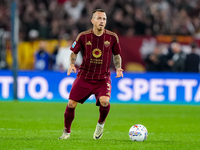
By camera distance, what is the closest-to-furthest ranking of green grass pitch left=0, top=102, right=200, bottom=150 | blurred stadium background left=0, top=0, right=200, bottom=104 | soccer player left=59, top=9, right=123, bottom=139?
green grass pitch left=0, top=102, right=200, bottom=150 < soccer player left=59, top=9, right=123, bottom=139 < blurred stadium background left=0, top=0, right=200, bottom=104

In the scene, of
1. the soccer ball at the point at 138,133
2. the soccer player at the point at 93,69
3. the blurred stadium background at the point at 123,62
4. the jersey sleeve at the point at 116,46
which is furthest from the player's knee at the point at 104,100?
the blurred stadium background at the point at 123,62

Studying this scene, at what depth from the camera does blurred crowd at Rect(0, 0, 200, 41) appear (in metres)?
17.8

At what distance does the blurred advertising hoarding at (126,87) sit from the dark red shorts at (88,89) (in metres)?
8.61

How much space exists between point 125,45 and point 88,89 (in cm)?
1018

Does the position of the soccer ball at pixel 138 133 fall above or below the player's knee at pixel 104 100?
below

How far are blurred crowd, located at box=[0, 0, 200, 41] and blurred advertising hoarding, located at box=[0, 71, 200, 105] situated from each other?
2048 mm

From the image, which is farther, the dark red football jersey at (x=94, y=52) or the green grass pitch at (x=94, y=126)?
the dark red football jersey at (x=94, y=52)

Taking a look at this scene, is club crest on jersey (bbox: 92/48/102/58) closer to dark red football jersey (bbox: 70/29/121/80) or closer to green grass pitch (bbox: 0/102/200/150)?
dark red football jersey (bbox: 70/29/121/80)

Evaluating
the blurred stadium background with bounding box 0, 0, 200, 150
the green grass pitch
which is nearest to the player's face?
the green grass pitch

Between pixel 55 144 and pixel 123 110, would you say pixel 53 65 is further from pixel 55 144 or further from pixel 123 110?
pixel 55 144

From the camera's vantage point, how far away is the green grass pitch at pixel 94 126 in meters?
6.91

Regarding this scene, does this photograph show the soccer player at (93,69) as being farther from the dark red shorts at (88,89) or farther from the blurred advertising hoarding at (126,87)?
the blurred advertising hoarding at (126,87)

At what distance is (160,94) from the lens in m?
16.0

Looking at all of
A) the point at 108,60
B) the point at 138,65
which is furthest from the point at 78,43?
the point at 138,65
